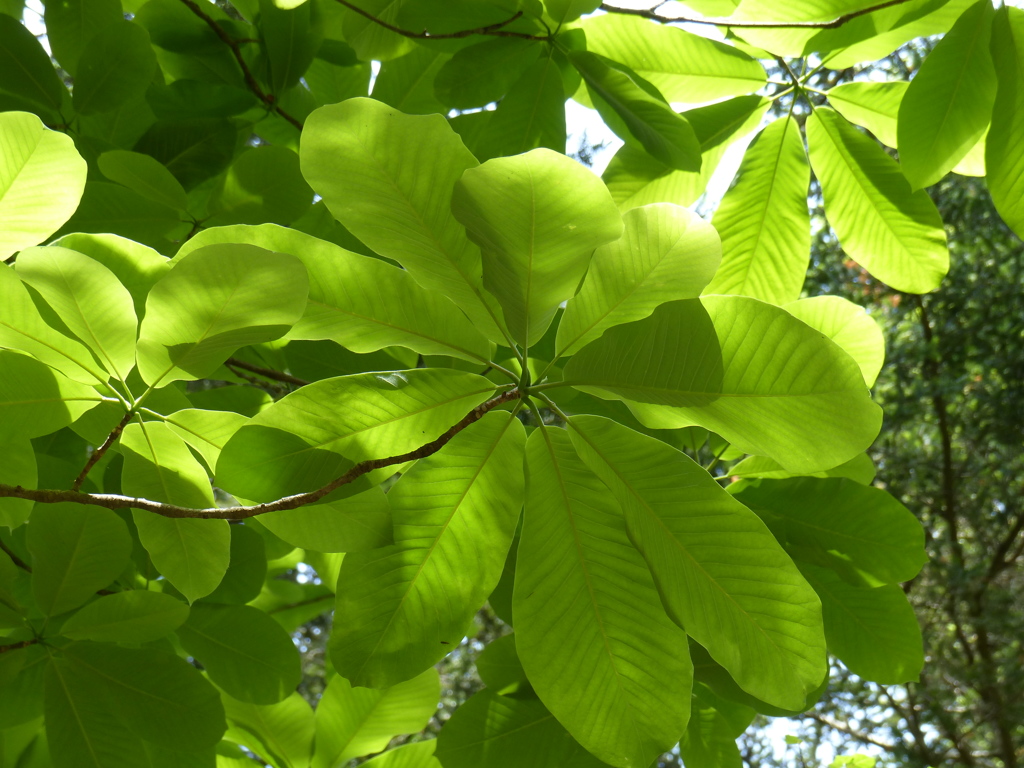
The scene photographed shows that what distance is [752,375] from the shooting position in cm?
66

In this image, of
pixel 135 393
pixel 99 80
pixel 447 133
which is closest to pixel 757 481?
pixel 447 133

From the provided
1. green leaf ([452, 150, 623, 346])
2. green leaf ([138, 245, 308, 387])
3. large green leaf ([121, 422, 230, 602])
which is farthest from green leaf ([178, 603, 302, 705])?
green leaf ([452, 150, 623, 346])

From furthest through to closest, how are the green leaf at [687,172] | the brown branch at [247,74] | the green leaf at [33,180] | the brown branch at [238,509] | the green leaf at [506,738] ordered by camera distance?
the brown branch at [247,74] → the green leaf at [687,172] → the green leaf at [506,738] → the green leaf at [33,180] → the brown branch at [238,509]

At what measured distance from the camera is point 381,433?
26.6 inches

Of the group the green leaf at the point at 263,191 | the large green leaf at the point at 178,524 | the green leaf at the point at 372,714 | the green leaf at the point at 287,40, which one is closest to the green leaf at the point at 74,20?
the green leaf at the point at 287,40

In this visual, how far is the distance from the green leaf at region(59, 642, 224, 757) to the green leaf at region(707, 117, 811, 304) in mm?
853

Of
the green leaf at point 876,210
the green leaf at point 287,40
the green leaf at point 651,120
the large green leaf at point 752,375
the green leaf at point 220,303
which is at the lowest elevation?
the green leaf at point 220,303

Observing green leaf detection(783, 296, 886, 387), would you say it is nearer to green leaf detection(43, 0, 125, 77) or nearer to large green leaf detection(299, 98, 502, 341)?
large green leaf detection(299, 98, 502, 341)

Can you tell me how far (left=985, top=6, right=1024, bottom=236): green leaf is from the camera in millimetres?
924

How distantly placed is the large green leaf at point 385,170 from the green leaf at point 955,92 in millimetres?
594

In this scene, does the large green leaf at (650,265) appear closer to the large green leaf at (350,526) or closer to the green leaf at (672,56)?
the large green leaf at (350,526)

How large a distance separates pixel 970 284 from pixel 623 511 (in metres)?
4.52

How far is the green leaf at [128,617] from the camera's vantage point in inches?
37.3

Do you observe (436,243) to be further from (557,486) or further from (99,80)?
(99,80)
